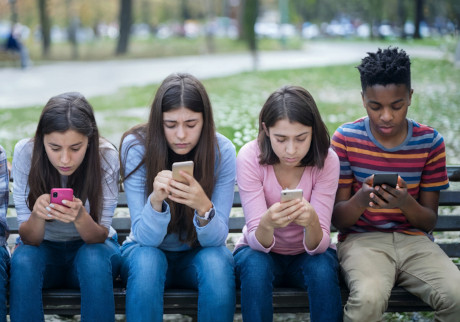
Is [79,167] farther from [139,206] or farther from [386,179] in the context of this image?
[386,179]

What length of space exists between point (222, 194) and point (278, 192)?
30cm

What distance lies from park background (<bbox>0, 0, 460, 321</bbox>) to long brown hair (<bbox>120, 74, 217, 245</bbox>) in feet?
1.40

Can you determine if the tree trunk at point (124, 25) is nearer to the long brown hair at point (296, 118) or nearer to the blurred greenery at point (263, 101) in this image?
the blurred greenery at point (263, 101)

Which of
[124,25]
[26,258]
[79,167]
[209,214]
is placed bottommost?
[26,258]

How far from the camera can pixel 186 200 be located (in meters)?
3.09

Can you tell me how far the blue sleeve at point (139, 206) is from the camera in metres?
3.15

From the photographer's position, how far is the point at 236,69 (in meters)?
17.3

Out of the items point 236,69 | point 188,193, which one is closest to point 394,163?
point 188,193

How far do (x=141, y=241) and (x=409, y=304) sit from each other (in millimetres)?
1399

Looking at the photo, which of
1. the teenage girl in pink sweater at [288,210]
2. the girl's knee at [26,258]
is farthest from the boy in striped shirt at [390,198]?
the girl's knee at [26,258]

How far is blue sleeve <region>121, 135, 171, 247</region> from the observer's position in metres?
3.15

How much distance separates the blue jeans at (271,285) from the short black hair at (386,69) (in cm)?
96

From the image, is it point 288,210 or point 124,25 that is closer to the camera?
Answer: point 288,210

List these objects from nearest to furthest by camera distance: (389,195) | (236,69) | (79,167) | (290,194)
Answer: (290,194) → (389,195) → (79,167) → (236,69)
